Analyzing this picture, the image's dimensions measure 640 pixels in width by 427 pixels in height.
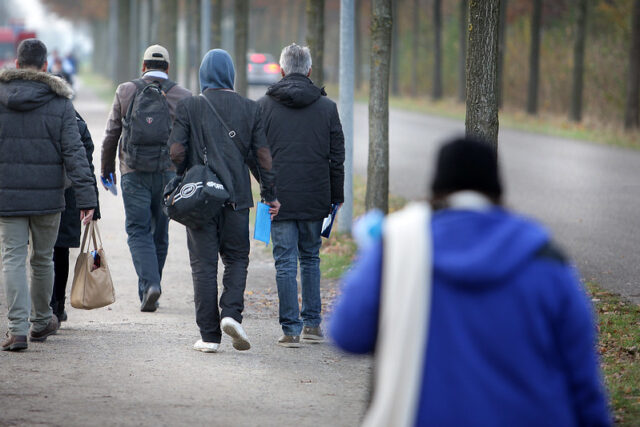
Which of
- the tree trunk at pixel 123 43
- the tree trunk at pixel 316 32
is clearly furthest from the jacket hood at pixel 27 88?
the tree trunk at pixel 123 43

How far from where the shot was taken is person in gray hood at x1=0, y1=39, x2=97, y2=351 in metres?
6.85

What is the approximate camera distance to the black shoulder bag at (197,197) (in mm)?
6676

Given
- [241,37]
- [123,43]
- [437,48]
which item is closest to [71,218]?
[241,37]

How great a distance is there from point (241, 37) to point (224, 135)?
50.3 ft

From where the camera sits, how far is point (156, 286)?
859 cm

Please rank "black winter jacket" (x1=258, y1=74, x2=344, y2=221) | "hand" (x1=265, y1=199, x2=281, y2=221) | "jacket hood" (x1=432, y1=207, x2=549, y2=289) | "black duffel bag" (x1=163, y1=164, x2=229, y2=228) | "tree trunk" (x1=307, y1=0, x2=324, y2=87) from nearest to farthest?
"jacket hood" (x1=432, y1=207, x2=549, y2=289) → "black duffel bag" (x1=163, y1=164, x2=229, y2=228) → "hand" (x1=265, y1=199, x2=281, y2=221) → "black winter jacket" (x1=258, y1=74, x2=344, y2=221) → "tree trunk" (x1=307, y1=0, x2=324, y2=87)

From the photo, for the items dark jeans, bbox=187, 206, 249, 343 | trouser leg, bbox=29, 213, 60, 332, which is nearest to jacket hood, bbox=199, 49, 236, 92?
dark jeans, bbox=187, 206, 249, 343

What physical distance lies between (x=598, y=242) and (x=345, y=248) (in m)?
2.79

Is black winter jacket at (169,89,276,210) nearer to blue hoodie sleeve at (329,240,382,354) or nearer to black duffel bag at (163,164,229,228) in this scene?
black duffel bag at (163,164,229,228)

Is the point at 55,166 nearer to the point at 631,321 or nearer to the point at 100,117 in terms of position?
the point at 631,321

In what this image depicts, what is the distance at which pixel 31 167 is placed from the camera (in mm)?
6906

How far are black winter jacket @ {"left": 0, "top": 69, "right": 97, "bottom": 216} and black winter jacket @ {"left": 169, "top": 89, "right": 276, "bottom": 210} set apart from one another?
0.68 meters

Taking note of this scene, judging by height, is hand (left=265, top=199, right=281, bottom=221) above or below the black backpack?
below

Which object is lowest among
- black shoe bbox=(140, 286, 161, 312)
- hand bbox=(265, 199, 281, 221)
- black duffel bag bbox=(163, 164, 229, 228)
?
black shoe bbox=(140, 286, 161, 312)
